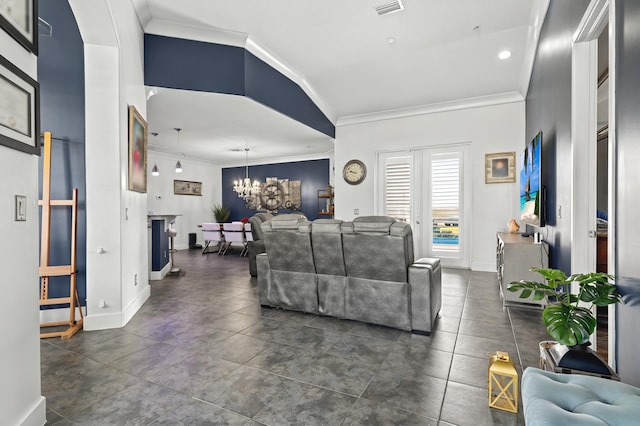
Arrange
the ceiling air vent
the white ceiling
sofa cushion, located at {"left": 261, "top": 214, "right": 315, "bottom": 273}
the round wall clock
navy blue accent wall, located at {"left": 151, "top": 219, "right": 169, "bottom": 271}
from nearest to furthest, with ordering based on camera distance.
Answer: sofa cushion, located at {"left": 261, "top": 214, "right": 315, "bottom": 273} → the ceiling air vent → the white ceiling → navy blue accent wall, located at {"left": 151, "top": 219, "right": 169, "bottom": 271} → the round wall clock

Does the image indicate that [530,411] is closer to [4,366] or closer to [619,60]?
[619,60]

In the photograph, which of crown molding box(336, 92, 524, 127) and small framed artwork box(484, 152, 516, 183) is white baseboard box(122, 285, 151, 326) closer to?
crown molding box(336, 92, 524, 127)

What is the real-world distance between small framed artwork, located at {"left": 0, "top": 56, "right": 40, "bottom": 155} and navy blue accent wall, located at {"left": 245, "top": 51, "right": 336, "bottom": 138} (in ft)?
9.48

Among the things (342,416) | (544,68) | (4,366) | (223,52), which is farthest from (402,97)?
(4,366)

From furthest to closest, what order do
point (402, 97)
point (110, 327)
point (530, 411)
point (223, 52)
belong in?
point (402, 97) < point (223, 52) < point (110, 327) < point (530, 411)

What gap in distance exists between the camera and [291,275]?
3.43 meters

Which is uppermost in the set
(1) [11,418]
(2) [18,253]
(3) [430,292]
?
(2) [18,253]

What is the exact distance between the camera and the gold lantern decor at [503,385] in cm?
173

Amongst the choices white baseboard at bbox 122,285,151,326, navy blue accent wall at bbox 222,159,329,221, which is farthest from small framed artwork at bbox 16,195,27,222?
navy blue accent wall at bbox 222,159,329,221

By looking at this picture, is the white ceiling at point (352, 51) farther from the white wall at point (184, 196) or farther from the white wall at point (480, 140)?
the white wall at point (184, 196)

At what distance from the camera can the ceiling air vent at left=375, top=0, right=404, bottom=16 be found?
3.48m

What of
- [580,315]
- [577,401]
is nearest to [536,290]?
[580,315]

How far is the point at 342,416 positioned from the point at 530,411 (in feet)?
3.34

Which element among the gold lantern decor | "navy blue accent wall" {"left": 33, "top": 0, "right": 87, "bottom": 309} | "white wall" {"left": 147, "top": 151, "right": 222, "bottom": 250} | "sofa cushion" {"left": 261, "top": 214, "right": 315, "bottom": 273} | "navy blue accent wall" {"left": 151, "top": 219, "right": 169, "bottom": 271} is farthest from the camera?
"white wall" {"left": 147, "top": 151, "right": 222, "bottom": 250}
